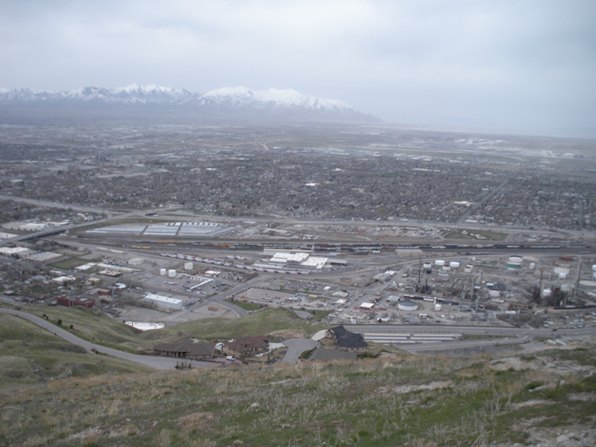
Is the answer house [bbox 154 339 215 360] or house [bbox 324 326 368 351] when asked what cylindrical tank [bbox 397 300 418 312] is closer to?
house [bbox 324 326 368 351]

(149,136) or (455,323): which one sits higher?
(149,136)

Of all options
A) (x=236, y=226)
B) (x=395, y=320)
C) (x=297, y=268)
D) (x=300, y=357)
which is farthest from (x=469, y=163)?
(x=300, y=357)

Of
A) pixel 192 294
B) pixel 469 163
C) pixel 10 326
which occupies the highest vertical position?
pixel 469 163

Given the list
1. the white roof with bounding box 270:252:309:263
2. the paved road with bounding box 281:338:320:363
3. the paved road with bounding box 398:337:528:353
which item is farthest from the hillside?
the white roof with bounding box 270:252:309:263

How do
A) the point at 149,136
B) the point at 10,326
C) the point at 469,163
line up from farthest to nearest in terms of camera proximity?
1. the point at 149,136
2. the point at 469,163
3. the point at 10,326

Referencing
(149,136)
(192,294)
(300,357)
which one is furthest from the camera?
(149,136)

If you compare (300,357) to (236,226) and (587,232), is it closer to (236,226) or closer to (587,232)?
(236,226)

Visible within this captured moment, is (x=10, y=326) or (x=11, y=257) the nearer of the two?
(x=10, y=326)

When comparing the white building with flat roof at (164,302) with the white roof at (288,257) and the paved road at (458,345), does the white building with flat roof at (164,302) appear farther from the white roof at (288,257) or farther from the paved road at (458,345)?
the paved road at (458,345)
